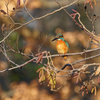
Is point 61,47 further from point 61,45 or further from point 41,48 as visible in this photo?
point 41,48

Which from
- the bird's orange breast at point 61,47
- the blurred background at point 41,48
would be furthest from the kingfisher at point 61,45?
the blurred background at point 41,48

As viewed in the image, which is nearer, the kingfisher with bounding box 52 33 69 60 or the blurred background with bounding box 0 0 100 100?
the kingfisher with bounding box 52 33 69 60

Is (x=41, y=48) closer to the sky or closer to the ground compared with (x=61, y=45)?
closer to the sky

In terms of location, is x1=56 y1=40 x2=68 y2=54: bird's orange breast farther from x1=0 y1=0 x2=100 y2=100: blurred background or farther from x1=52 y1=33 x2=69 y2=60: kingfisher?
x1=0 y1=0 x2=100 y2=100: blurred background

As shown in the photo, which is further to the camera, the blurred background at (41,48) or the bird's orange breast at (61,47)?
→ the blurred background at (41,48)

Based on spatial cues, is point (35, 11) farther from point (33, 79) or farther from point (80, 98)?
point (80, 98)

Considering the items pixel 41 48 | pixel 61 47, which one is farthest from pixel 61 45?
pixel 41 48

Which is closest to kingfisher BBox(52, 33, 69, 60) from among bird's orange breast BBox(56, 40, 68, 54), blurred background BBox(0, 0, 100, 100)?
bird's orange breast BBox(56, 40, 68, 54)

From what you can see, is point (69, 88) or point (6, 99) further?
point (69, 88)

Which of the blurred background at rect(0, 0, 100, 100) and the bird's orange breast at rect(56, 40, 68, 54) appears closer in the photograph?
the bird's orange breast at rect(56, 40, 68, 54)

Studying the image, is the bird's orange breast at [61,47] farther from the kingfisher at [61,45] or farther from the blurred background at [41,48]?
the blurred background at [41,48]

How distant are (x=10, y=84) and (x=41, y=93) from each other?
1244 mm

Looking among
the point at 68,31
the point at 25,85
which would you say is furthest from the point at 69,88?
the point at 68,31

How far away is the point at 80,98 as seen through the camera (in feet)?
22.5
